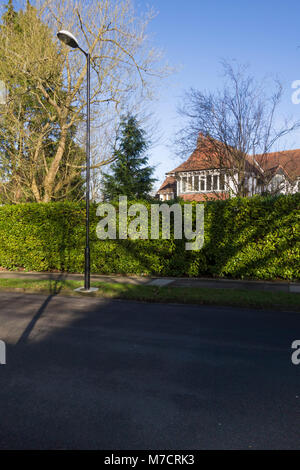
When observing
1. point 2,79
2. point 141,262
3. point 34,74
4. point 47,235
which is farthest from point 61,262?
point 2,79

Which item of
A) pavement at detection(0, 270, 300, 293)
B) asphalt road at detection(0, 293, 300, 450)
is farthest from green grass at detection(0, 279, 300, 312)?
asphalt road at detection(0, 293, 300, 450)

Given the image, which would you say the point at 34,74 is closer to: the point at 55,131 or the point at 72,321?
the point at 55,131

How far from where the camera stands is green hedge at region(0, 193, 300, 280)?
11.8 metres

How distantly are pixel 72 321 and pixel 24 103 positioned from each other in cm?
1717

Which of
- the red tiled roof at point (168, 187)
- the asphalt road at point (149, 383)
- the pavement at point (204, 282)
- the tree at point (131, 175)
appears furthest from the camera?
the red tiled roof at point (168, 187)

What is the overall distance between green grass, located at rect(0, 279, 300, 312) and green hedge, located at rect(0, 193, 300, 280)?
95.9 inches

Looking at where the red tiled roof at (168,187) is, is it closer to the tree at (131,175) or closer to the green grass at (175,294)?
the tree at (131,175)

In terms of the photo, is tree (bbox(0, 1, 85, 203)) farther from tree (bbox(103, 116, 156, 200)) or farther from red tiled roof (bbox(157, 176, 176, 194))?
red tiled roof (bbox(157, 176, 176, 194))

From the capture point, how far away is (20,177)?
835 inches

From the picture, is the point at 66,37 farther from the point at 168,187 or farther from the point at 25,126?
the point at 168,187

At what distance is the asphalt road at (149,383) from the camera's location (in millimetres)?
3123

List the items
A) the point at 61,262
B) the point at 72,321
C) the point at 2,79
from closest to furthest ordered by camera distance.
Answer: the point at 72,321
the point at 61,262
the point at 2,79

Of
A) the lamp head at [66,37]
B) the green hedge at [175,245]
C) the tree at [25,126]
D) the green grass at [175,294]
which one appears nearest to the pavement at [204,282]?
the green hedge at [175,245]

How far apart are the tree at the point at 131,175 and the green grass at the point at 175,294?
55.7ft
